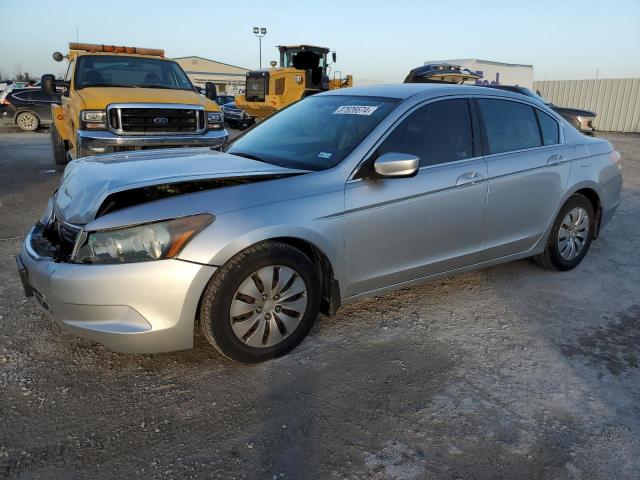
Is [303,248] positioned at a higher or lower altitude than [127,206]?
lower

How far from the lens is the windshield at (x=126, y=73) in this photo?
7934 millimetres

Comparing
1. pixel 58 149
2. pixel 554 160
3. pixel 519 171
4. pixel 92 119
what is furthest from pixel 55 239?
pixel 58 149

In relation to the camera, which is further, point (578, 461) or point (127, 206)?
point (127, 206)

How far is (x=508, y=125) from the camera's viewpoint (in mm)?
4211

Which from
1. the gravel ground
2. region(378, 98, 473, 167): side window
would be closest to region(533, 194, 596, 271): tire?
the gravel ground

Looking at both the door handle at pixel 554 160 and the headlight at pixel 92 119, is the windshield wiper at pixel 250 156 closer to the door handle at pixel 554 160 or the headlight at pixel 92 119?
the door handle at pixel 554 160

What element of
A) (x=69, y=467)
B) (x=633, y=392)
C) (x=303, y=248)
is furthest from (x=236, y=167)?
(x=633, y=392)

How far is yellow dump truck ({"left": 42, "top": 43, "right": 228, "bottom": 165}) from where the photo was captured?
6836 mm

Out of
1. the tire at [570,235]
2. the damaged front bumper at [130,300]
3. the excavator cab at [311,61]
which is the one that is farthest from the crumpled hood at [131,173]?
the excavator cab at [311,61]

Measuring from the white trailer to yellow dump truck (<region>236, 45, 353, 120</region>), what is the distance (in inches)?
366

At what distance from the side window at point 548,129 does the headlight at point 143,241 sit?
318 centimetres

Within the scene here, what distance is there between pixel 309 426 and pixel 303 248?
1.08 metres

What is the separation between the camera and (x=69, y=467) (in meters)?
2.28

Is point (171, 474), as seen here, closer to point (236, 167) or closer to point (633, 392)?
point (236, 167)
